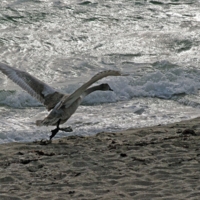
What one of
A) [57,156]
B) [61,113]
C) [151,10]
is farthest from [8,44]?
[57,156]

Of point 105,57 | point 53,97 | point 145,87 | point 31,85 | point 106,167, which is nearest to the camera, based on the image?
point 106,167

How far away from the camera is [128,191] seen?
562 cm

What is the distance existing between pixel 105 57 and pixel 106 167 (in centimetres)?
819

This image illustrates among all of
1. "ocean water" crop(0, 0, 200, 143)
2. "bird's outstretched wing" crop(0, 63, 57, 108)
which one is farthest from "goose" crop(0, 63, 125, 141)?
"ocean water" crop(0, 0, 200, 143)

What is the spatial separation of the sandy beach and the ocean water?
55.1 inches

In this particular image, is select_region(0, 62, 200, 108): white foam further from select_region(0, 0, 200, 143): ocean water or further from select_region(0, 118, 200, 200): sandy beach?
select_region(0, 118, 200, 200): sandy beach

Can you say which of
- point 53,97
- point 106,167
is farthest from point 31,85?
point 106,167

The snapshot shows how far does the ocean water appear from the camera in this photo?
10180mm

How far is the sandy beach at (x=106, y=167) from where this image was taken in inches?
221

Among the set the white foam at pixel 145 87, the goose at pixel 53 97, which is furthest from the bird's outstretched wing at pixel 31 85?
the white foam at pixel 145 87

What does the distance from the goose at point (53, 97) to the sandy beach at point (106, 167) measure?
34cm

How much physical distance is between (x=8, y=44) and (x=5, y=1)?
4131 mm

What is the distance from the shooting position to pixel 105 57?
1446cm

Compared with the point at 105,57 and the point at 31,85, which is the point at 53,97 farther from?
the point at 105,57
